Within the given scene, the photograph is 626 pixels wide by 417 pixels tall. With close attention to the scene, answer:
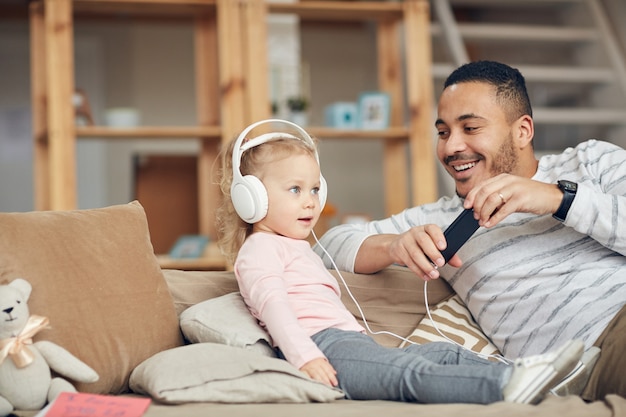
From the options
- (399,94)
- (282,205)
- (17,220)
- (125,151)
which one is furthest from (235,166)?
(125,151)

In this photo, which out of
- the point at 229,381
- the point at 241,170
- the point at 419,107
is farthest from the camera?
the point at 419,107

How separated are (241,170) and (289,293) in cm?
31

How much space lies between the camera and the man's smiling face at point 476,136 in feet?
6.54

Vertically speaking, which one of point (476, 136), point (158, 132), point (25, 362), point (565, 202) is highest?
point (158, 132)

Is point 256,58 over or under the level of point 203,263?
over

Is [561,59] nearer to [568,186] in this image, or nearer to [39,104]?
[39,104]

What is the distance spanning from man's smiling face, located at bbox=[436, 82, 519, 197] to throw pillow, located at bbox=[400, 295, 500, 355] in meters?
0.28

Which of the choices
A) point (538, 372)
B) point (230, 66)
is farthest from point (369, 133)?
point (538, 372)

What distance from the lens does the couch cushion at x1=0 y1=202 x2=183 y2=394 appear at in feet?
5.10

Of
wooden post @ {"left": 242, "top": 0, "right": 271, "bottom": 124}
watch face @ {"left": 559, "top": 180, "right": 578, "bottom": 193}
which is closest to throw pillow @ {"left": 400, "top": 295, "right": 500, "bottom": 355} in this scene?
watch face @ {"left": 559, "top": 180, "right": 578, "bottom": 193}

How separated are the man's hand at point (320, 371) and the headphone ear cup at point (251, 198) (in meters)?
0.35

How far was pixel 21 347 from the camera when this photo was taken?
4.60 ft

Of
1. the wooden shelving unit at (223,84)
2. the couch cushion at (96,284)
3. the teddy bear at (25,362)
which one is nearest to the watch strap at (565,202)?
the couch cushion at (96,284)

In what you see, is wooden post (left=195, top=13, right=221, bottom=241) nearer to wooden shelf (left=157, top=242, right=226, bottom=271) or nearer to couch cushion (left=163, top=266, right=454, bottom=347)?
wooden shelf (left=157, top=242, right=226, bottom=271)
